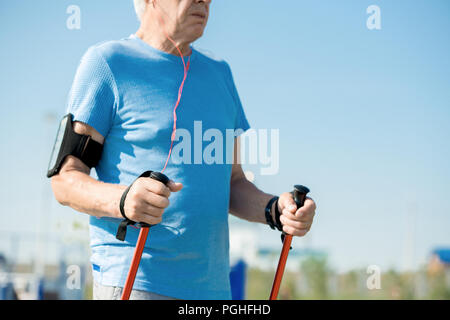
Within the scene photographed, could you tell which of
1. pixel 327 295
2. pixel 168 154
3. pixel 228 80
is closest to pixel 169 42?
pixel 228 80

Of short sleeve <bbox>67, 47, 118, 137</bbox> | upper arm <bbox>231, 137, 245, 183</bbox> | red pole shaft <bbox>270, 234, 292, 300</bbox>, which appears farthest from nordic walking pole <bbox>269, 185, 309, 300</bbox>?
short sleeve <bbox>67, 47, 118, 137</bbox>

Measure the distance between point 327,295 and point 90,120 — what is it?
20674 mm

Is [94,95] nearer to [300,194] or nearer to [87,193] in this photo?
[87,193]

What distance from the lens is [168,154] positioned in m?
2.31

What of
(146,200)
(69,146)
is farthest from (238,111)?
(146,200)

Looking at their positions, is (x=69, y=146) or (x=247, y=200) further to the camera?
(x=247, y=200)

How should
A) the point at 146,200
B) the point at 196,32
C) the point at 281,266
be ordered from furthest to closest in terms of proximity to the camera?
the point at 196,32 < the point at 281,266 < the point at 146,200

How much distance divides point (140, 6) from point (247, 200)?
3.80 feet

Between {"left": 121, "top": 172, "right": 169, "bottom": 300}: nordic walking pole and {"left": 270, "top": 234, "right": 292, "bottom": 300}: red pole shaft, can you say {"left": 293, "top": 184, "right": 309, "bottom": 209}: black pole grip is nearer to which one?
{"left": 270, "top": 234, "right": 292, "bottom": 300}: red pole shaft

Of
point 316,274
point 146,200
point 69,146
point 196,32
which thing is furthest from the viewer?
point 316,274

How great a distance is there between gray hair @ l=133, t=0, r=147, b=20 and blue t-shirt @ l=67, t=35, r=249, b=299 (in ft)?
1.26

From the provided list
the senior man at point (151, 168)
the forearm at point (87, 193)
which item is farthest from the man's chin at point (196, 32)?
the forearm at point (87, 193)

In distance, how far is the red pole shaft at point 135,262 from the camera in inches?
77.4

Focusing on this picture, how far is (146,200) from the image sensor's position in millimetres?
1867
